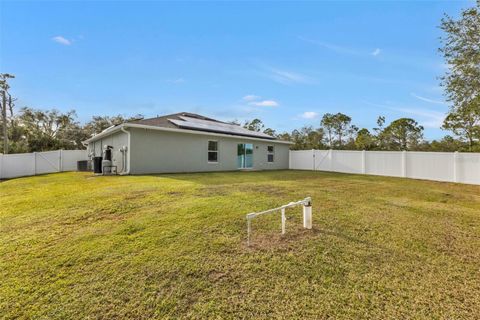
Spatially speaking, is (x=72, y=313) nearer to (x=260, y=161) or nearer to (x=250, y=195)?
(x=250, y=195)

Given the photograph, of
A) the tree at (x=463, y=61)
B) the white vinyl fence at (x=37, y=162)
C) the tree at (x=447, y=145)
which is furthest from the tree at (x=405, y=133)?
the white vinyl fence at (x=37, y=162)

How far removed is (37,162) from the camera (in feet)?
50.4

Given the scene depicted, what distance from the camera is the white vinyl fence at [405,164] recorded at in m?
10.5

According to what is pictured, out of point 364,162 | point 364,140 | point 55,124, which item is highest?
point 55,124

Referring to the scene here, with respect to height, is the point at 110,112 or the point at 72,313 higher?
the point at 110,112

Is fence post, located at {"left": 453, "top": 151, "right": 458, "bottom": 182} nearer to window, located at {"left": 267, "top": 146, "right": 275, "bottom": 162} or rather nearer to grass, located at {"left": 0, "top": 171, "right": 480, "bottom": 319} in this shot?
grass, located at {"left": 0, "top": 171, "right": 480, "bottom": 319}

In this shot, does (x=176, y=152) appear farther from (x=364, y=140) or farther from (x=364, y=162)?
(x=364, y=140)

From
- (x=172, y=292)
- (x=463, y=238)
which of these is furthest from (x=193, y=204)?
(x=463, y=238)

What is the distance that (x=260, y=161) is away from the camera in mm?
16703

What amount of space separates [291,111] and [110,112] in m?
23.7

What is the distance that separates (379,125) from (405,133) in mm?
2551

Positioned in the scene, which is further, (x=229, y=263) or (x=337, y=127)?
(x=337, y=127)

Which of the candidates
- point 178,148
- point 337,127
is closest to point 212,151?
point 178,148

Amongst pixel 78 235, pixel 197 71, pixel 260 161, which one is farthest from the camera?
pixel 260 161
